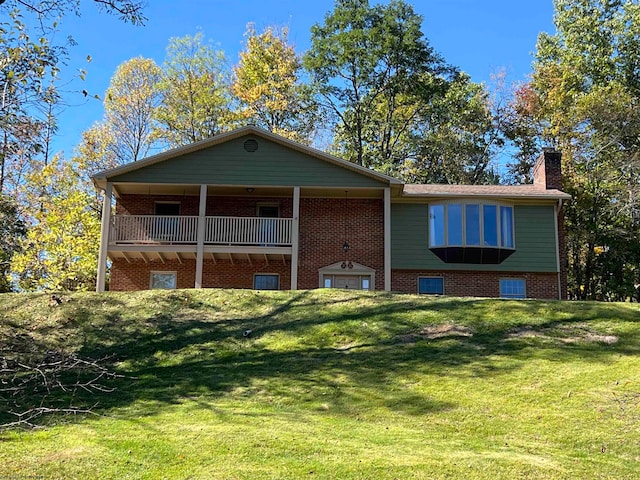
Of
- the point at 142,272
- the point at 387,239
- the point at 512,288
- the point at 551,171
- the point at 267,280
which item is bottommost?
the point at 512,288

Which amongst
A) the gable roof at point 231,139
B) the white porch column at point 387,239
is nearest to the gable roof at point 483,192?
the white porch column at point 387,239

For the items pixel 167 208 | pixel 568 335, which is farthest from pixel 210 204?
pixel 568 335

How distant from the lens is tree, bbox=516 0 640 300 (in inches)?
1101

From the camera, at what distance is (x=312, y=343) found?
1259cm

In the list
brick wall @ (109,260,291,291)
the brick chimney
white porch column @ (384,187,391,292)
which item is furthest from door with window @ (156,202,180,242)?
the brick chimney

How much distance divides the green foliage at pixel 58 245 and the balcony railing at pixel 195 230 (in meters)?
7.67

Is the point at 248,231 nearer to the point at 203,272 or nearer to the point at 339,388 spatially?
the point at 203,272

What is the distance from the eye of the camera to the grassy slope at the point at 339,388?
6.67 m

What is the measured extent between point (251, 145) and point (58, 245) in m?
11.4

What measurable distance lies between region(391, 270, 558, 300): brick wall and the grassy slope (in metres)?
4.97

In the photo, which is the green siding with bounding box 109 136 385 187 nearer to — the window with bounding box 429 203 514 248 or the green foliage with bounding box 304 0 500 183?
the window with bounding box 429 203 514 248

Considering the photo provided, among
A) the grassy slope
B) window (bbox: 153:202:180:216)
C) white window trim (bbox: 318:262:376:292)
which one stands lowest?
the grassy slope

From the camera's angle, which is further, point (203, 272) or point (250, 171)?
point (203, 272)

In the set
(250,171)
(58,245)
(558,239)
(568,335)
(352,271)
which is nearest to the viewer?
(568,335)
